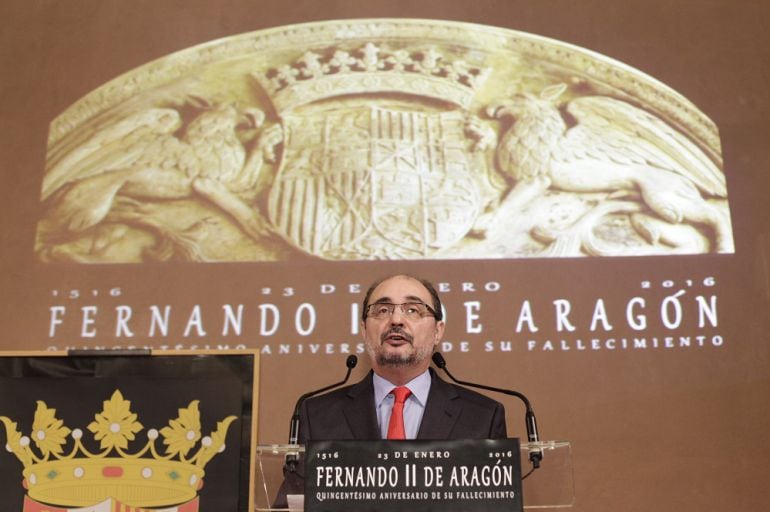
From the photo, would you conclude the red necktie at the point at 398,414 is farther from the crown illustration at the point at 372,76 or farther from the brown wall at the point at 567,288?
the crown illustration at the point at 372,76

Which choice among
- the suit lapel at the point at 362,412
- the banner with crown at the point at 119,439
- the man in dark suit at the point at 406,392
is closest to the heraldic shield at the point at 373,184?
the man in dark suit at the point at 406,392

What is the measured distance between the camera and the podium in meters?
2.22

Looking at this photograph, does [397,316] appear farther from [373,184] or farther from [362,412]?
[373,184]

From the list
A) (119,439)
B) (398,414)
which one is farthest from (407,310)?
(119,439)

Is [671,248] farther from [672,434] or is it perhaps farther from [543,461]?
[543,461]

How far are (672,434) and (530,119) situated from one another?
128 cm

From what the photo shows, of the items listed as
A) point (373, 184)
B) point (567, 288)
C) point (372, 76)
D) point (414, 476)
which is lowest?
point (414, 476)

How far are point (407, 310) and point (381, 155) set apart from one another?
36.8 inches

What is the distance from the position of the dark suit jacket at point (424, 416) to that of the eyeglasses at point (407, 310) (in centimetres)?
21

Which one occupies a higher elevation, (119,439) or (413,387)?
(413,387)

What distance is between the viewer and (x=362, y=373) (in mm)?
3473

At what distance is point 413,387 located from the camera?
2861mm

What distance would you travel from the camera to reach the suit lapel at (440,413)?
8.62 feet

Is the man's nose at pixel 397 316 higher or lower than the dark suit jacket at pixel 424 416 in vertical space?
higher
